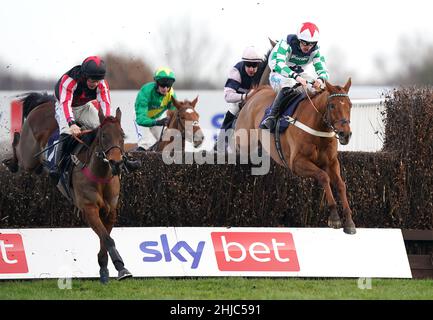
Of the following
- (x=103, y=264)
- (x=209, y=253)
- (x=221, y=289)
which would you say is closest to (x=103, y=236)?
(x=103, y=264)

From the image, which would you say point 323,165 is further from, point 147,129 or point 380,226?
point 147,129

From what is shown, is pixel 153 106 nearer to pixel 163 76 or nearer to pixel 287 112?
pixel 163 76

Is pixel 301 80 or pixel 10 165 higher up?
pixel 301 80

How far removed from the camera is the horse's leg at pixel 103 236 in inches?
348

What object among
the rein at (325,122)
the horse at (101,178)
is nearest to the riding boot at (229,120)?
the rein at (325,122)

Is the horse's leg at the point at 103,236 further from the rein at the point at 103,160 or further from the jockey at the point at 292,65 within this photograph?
the jockey at the point at 292,65

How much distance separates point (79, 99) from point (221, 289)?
2571 mm

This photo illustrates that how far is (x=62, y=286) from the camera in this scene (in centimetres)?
959

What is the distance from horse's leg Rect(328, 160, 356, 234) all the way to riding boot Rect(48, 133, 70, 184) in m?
2.94

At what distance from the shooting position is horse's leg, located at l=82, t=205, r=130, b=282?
884 centimetres

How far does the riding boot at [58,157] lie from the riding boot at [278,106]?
8.26 ft
